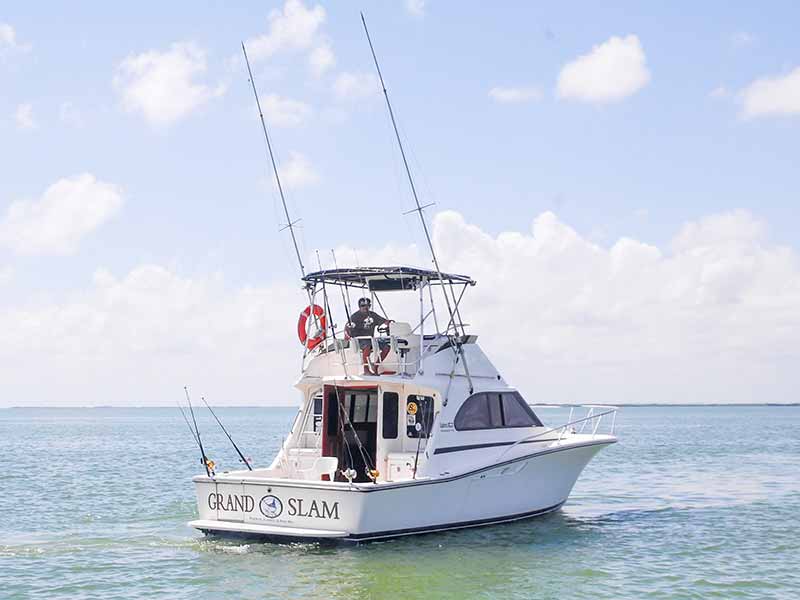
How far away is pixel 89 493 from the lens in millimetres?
26312

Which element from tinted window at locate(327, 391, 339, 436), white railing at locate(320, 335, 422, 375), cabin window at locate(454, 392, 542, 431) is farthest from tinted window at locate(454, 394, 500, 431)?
tinted window at locate(327, 391, 339, 436)

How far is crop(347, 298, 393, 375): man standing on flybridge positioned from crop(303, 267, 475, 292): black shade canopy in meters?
0.39

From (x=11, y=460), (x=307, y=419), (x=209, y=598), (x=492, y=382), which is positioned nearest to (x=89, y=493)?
(x=307, y=419)

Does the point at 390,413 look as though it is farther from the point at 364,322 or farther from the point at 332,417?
the point at 364,322

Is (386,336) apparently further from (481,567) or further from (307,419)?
(481,567)

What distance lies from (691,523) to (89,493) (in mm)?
15416

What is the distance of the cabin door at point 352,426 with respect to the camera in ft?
55.8

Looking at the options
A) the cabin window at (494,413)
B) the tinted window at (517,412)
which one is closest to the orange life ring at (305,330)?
the cabin window at (494,413)

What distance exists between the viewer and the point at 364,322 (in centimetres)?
1741

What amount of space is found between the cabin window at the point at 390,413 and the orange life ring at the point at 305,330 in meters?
1.62

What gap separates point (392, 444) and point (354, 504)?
2.22 metres

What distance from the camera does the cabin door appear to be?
1702cm

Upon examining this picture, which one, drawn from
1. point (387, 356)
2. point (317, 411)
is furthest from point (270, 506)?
point (387, 356)

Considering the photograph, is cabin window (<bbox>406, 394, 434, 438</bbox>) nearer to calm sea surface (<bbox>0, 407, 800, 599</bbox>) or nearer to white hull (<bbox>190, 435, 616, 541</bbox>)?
white hull (<bbox>190, 435, 616, 541</bbox>)
